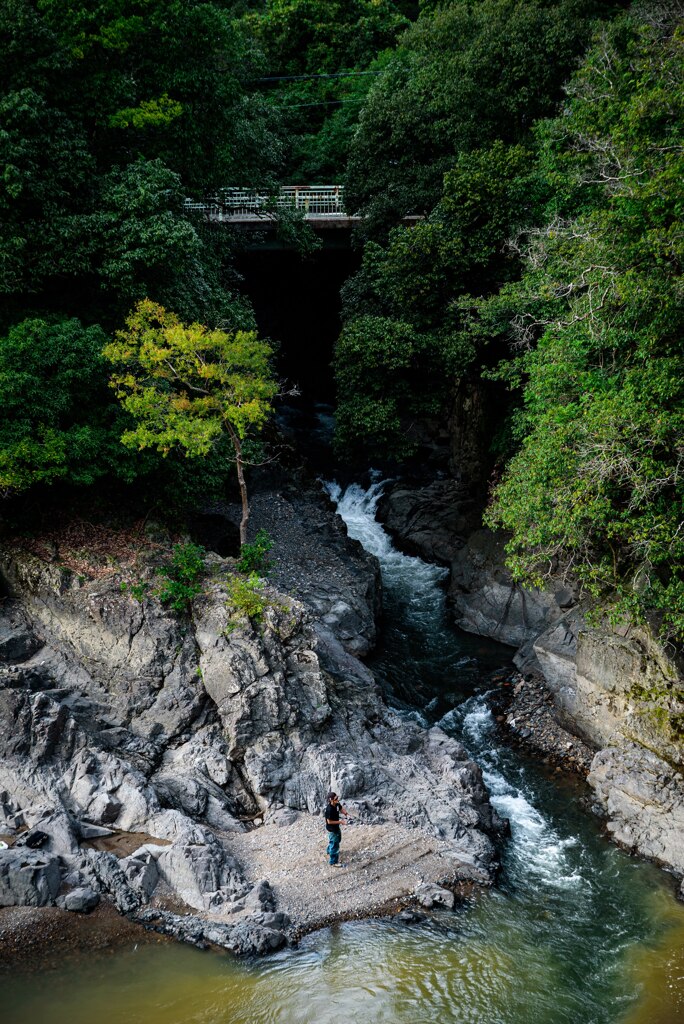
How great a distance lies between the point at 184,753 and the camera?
17609 mm

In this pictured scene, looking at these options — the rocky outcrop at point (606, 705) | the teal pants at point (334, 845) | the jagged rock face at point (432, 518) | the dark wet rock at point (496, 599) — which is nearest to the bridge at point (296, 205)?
the jagged rock face at point (432, 518)

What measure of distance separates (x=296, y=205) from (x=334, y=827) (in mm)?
25803

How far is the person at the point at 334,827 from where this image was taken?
50.7 ft

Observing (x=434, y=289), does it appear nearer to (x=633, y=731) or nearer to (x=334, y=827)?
(x=633, y=731)

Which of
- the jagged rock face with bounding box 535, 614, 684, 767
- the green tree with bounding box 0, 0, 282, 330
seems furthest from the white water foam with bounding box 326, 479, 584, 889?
the green tree with bounding box 0, 0, 282, 330

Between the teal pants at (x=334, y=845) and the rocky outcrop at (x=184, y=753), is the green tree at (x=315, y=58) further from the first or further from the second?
the teal pants at (x=334, y=845)

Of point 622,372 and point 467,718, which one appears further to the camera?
point 467,718

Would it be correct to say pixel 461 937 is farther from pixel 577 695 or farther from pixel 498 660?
pixel 498 660

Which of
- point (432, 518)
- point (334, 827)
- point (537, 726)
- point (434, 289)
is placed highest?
point (434, 289)

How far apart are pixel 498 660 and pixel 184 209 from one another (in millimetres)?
18750

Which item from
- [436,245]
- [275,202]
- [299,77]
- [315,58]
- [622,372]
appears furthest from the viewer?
[315,58]

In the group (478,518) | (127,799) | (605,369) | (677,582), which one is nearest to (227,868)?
(127,799)

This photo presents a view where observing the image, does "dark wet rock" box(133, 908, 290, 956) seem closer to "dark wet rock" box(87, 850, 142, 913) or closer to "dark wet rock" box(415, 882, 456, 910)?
"dark wet rock" box(87, 850, 142, 913)

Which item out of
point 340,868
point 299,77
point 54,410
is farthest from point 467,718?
point 299,77
